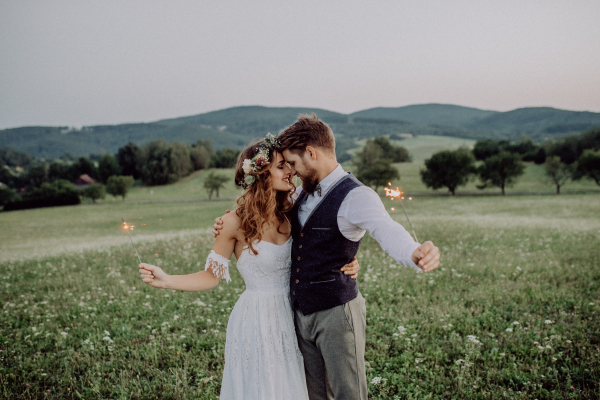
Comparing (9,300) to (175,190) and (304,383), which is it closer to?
(304,383)

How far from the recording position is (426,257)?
239cm

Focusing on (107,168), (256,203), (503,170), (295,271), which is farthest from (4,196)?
(503,170)

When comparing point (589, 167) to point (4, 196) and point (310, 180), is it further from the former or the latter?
point (4, 196)

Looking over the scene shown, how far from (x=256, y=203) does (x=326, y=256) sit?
2.76ft

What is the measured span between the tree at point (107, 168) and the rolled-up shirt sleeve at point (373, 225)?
10093 cm

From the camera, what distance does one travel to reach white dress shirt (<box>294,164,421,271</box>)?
2559 millimetres

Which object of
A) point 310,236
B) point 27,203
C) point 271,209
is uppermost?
point 271,209

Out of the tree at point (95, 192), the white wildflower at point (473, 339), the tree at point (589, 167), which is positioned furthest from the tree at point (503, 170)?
the tree at point (95, 192)

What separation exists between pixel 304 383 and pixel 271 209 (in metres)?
1.71

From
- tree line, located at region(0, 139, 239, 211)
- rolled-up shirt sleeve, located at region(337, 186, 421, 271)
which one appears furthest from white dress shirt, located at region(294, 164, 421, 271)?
tree line, located at region(0, 139, 239, 211)

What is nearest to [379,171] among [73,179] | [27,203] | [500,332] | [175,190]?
[175,190]

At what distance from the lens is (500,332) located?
573cm

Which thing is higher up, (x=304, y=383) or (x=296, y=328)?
(x=296, y=328)

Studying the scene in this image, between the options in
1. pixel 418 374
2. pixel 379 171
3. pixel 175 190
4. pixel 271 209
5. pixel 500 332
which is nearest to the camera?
pixel 271 209
